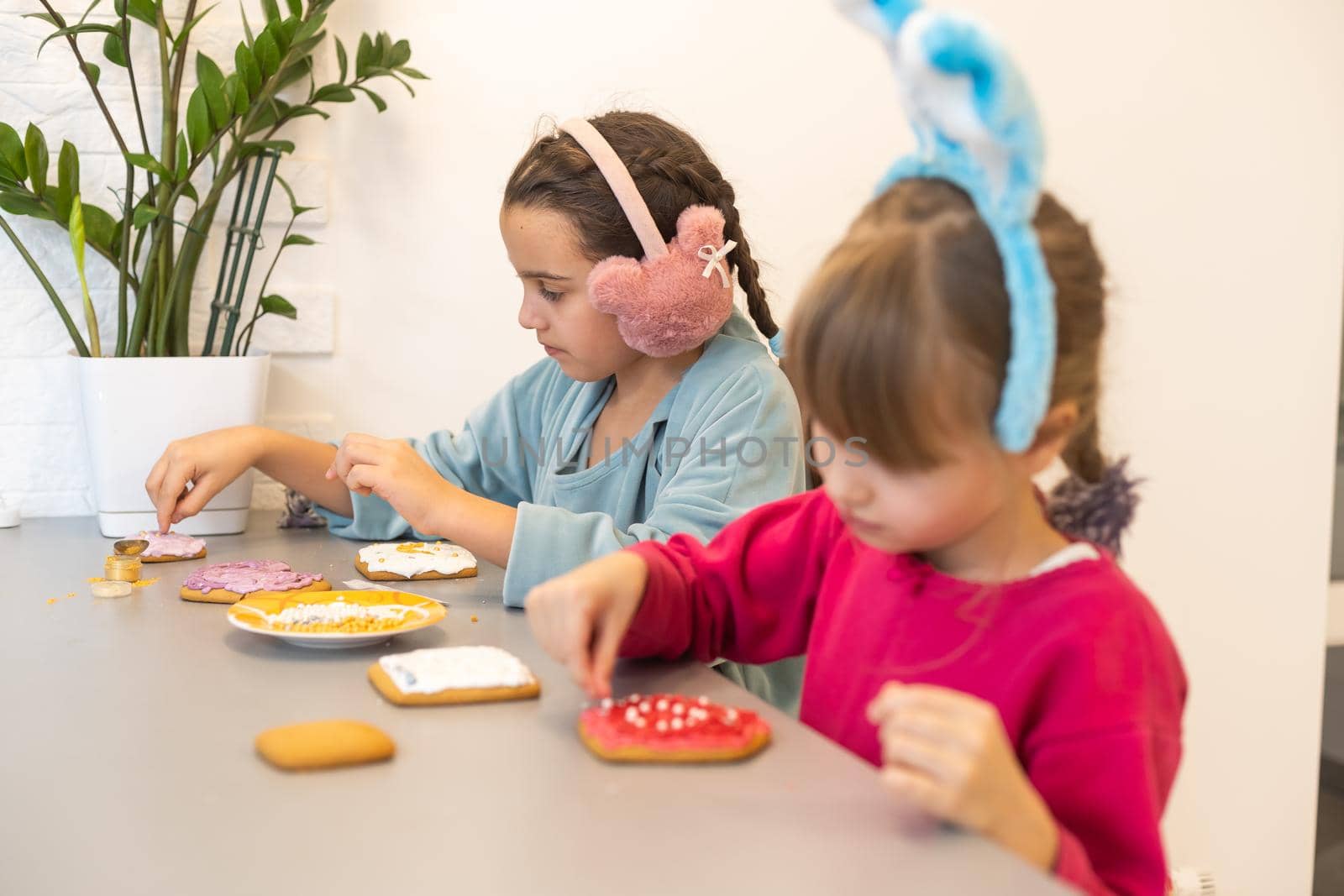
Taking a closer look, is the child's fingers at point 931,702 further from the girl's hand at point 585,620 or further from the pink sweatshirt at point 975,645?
the girl's hand at point 585,620

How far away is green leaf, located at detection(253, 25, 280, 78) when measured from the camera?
1.44 meters

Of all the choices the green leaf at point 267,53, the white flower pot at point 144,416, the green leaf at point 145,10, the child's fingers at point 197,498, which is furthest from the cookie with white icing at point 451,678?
the green leaf at point 145,10

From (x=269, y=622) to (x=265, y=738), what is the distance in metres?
0.25

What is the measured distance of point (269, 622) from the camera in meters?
0.96

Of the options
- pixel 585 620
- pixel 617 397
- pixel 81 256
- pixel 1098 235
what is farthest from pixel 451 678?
pixel 1098 235

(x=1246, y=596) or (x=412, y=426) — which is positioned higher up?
(x=412, y=426)

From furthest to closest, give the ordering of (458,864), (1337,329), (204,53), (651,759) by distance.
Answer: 1. (1337,329)
2. (204,53)
3. (651,759)
4. (458,864)

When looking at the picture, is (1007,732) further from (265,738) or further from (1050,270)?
(265,738)

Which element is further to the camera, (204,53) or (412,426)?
(412,426)

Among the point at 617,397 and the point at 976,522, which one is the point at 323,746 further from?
→ the point at 617,397

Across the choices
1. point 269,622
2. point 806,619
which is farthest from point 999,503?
point 269,622

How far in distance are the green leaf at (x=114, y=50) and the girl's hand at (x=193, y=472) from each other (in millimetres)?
479

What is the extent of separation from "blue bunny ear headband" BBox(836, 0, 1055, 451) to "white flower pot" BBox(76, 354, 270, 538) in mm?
967

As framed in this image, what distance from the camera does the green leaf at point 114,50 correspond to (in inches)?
58.1
